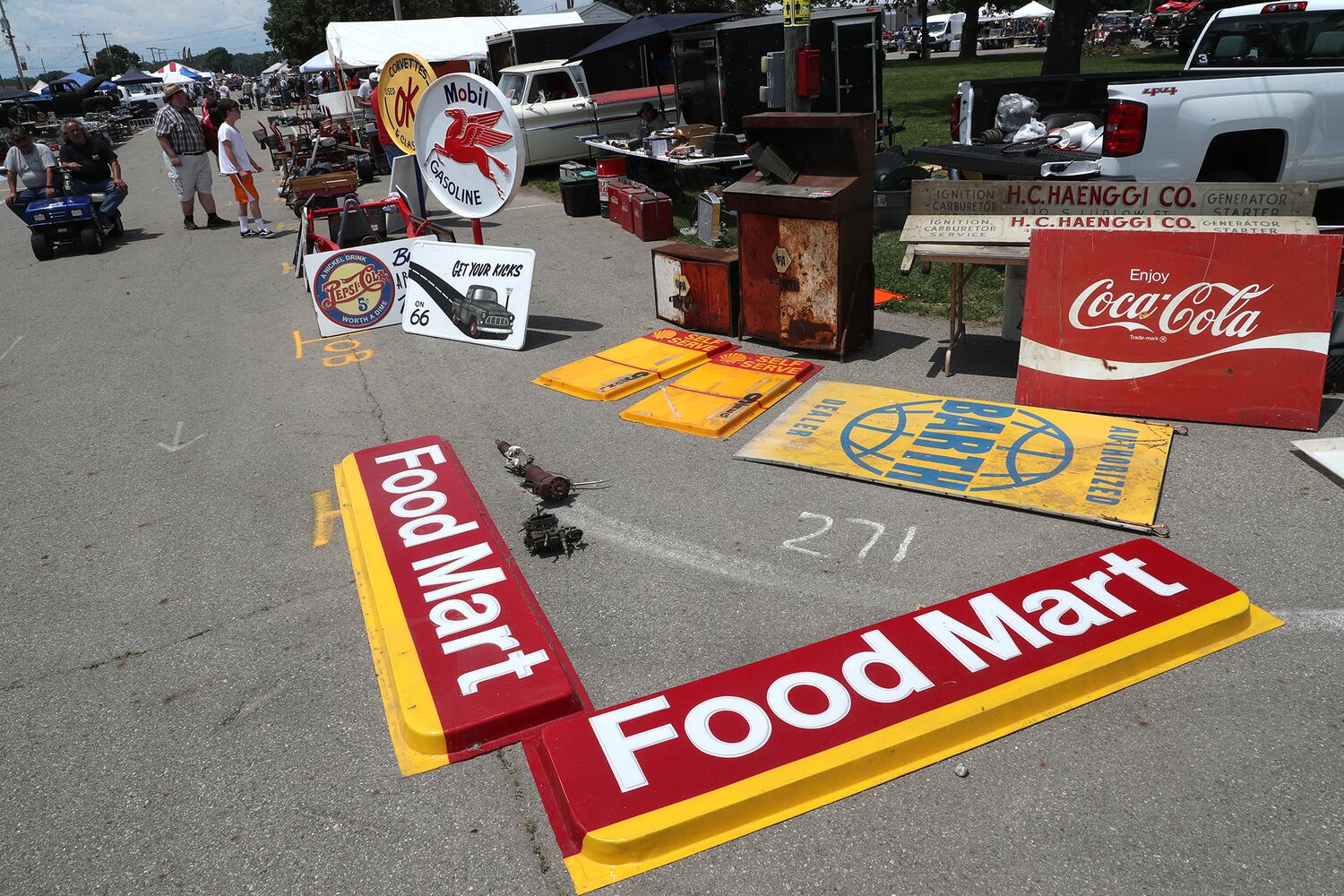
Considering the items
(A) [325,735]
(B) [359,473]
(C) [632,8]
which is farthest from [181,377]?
(C) [632,8]

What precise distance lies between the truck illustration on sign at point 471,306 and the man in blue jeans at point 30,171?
9146 mm

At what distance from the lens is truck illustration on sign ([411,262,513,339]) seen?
863 centimetres

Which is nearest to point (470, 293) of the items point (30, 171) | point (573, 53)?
point (30, 171)

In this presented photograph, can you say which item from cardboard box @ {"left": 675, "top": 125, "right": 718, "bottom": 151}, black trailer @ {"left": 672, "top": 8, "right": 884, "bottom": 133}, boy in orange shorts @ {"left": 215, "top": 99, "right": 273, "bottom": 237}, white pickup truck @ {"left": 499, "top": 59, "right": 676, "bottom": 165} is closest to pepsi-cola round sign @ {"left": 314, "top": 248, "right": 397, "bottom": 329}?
boy in orange shorts @ {"left": 215, "top": 99, "right": 273, "bottom": 237}

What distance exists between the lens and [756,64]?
17688 millimetres

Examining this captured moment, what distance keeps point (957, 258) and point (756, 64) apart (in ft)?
41.4

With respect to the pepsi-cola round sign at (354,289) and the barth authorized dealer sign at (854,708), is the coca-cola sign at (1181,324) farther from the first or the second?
the pepsi-cola round sign at (354,289)

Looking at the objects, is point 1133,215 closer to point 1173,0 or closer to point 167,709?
point 167,709

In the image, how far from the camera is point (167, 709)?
3957mm

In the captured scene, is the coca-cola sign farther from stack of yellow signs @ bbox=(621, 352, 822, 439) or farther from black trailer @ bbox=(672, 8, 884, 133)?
black trailer @ bbox=(672, 8, 884, 133)

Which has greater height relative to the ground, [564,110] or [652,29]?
[652,29]

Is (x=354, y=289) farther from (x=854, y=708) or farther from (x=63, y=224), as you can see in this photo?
(x=63, y=224)

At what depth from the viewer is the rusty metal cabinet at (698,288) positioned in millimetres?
8258

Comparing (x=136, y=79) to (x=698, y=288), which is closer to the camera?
(x=698, y=288)
